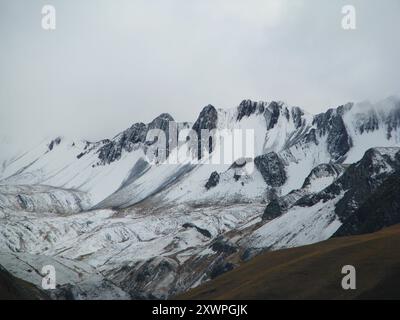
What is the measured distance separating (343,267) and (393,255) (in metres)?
11.5

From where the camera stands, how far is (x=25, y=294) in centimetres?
19638

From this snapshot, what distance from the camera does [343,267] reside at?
591 feet
